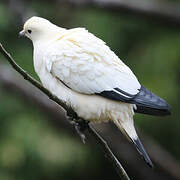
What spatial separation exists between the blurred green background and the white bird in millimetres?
2898

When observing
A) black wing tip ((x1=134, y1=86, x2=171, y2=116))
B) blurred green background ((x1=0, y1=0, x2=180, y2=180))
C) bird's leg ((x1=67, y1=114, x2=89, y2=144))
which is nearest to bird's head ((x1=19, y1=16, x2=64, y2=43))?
bird's leg ((x1=67, y1=114, x2=89, y2=144))

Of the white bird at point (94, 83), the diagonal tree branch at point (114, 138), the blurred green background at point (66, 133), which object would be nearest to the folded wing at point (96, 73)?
the white bird at point (94, 83)

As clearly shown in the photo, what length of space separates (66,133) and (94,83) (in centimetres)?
349

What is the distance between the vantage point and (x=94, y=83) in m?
3.33

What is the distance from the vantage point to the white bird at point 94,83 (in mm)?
3264

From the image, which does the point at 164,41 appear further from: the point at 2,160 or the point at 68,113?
the point at 68,113

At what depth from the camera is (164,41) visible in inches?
283

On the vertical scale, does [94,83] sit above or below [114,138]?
above

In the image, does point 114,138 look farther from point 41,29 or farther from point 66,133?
point 41,29

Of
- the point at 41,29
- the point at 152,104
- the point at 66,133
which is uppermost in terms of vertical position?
the point at 41,29

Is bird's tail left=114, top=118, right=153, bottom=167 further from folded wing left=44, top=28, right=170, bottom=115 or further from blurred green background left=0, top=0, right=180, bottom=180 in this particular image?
blurred green background left=0, top=0, right=180, bottom=180

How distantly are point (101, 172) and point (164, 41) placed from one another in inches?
71.0

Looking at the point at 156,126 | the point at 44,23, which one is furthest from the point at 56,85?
the point at 156,126

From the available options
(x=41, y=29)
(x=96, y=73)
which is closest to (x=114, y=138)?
(x=41, y=29)
